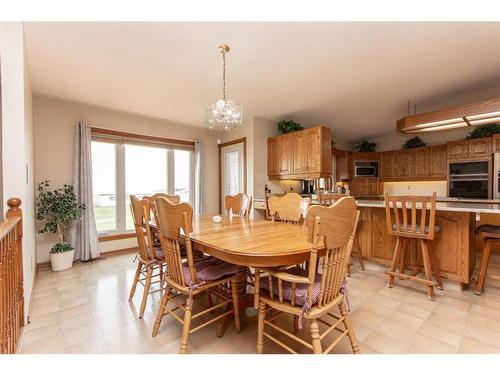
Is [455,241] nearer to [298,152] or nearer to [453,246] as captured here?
[453,246]

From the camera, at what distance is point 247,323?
6.59ft

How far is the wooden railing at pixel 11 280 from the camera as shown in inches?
50.4

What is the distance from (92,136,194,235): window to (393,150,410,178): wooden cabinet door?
16.3 feet

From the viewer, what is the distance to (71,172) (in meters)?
3.69

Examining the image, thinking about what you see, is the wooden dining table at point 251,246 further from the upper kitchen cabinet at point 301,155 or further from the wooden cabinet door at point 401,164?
the wooden cabinet door at point 401,164

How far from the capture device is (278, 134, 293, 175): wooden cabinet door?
4.51m

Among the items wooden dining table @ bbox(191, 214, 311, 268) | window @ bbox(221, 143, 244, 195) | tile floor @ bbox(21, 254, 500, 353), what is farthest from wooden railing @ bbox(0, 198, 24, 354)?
window @ bbox(221, 143, 244, 195)

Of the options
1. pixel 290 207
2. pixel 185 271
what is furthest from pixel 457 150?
pixel 185 271

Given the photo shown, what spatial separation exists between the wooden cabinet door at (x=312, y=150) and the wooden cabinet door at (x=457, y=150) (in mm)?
3059

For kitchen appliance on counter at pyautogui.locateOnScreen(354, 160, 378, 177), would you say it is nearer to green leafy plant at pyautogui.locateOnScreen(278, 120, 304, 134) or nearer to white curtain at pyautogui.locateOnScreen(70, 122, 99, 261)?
green leafy plant at pyautogui.locateOnScreen(278, 120, 304, 134)

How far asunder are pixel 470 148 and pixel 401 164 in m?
1.34

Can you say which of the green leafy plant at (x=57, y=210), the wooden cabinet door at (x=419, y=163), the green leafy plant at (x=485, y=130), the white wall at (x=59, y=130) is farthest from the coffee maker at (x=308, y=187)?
the green leafy plant at (x=57, y=210)
